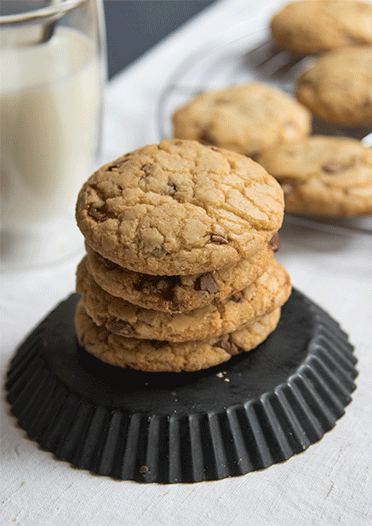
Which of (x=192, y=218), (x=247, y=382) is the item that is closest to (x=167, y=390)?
(x=247, y=382)

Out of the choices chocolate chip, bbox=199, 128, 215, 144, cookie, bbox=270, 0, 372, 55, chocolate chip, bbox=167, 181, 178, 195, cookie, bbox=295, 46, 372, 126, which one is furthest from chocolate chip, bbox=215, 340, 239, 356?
cookie, bbox=270, 0, 372, 55

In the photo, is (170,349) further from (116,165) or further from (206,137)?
(206,137)

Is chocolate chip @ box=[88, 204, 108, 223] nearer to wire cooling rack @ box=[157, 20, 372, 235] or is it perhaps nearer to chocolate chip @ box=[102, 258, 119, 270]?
chocolate chip @ box=[102, 258, 119, 270]

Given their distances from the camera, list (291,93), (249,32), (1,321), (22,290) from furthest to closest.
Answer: (249,32)
(291,93)
(22,290)
(1,321)

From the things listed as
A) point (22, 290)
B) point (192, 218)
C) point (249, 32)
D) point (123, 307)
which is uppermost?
point (192, 218)

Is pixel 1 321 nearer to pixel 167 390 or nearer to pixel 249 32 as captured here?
pixel 167 390
